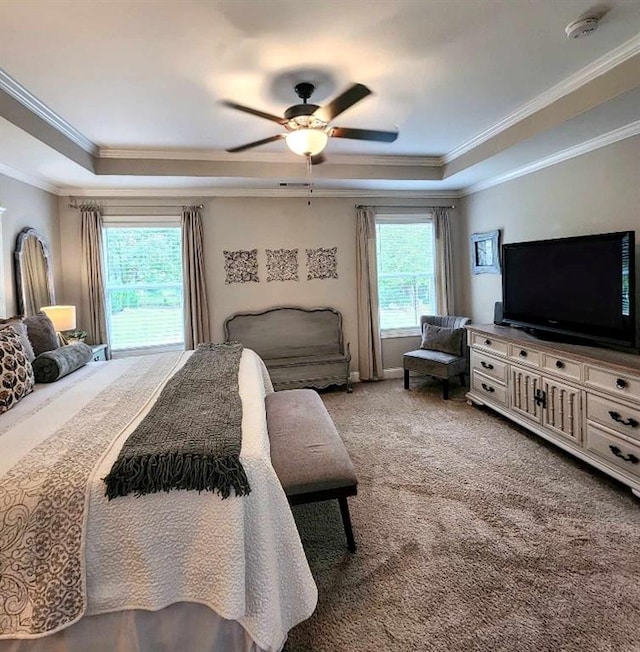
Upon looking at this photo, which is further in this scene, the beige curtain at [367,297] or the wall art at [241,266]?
the beige curtain at [367,297]

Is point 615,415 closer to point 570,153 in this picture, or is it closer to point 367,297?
point 570,153

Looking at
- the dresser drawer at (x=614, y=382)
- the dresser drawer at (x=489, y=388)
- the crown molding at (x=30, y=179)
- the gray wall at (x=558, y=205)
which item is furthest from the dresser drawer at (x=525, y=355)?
the crown molding at (x=30, y=179)

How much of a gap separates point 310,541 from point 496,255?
3.97m

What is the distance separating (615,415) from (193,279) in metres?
4.27

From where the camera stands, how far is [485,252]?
5098 mm

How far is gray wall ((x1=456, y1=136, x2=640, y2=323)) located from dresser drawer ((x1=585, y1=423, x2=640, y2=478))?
1422 mm

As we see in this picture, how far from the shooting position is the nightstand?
4.33m

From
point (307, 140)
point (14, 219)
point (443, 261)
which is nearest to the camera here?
point (307, 140)

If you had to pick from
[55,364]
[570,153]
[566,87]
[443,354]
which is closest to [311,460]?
[55,364]

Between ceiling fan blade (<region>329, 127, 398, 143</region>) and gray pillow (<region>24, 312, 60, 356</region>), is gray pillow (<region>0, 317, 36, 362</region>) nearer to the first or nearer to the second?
gray pillow (<region>24, 312, 60, 356</region>)

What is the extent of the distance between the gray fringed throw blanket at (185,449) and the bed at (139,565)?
0.16ft

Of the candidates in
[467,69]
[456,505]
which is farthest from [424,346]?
[467,69]

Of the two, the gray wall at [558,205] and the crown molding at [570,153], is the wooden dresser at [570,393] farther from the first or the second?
the crown molding at [570,153]

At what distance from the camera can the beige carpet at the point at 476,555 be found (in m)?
1.66
